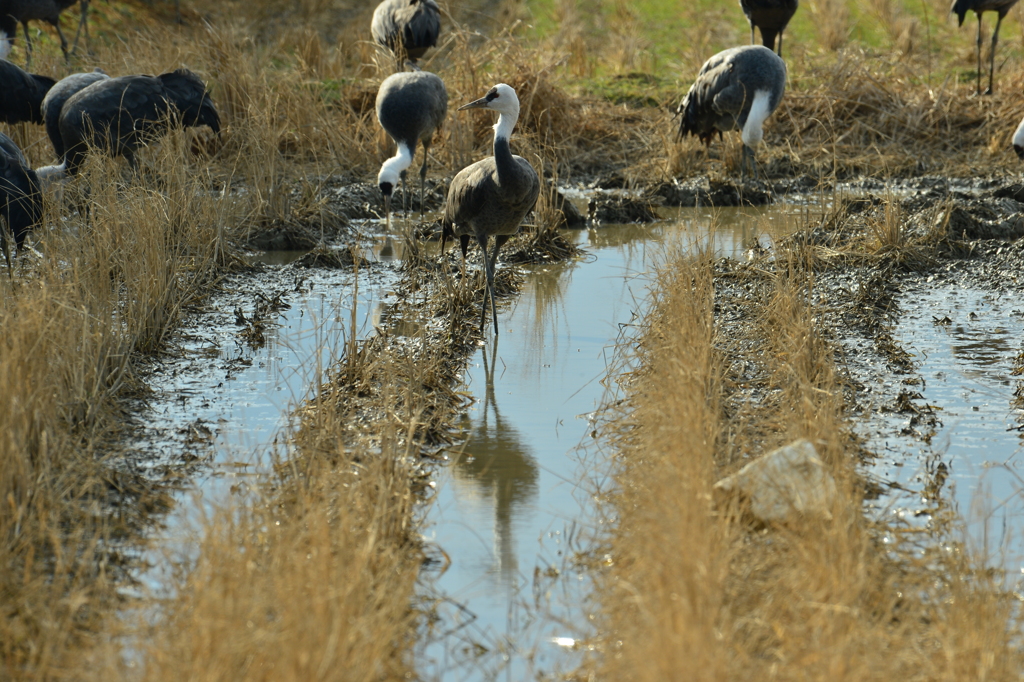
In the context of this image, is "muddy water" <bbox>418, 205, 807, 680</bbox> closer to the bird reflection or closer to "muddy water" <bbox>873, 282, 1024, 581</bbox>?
the bird reflection

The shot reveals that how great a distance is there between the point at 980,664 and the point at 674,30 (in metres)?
15.0

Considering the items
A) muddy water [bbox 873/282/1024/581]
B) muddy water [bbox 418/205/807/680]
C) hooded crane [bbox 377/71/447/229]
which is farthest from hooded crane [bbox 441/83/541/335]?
hooded crane [bbox 377/71/447/229]

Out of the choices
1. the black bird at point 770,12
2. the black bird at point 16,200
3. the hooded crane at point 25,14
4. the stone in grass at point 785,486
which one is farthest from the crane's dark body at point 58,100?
the stone in grass at point 785,486

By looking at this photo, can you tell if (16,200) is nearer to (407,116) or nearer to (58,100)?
(58,100)

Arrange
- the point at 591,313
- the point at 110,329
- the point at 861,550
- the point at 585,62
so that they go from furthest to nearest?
the point at 585,62 < the point at 591,313 < the point at 110,329 < the point at 861,550

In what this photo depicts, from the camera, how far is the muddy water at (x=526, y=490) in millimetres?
3285

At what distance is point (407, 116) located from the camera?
888 cm

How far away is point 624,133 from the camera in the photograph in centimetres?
1119

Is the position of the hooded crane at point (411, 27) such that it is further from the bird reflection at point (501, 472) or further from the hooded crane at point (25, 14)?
the bird reflection at point (501, 472)

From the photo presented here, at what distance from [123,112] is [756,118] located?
16.3ft

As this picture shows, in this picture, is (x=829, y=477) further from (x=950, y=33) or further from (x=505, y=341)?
(x=950, y=33)

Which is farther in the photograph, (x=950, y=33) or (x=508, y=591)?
(x=950, y=33)

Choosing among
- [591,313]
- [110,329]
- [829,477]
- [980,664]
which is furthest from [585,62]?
[980,664]

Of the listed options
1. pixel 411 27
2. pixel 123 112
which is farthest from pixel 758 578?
pixel 411 27
